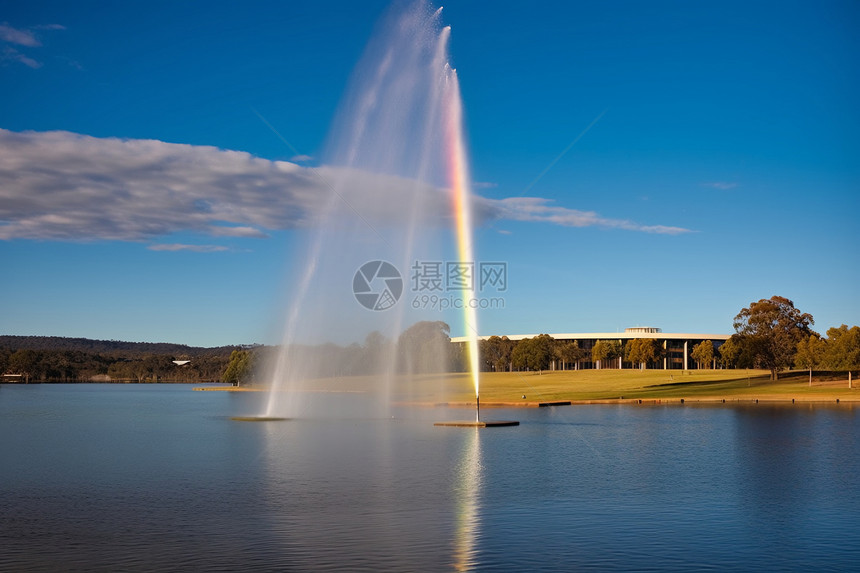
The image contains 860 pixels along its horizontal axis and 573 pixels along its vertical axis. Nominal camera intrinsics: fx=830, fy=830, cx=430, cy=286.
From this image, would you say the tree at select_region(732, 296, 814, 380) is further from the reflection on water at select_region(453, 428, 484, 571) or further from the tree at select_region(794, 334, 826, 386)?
the reflection on water at select_region(453, 428, 484, 571)

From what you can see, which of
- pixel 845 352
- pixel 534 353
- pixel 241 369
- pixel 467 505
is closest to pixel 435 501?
pixel 467 505

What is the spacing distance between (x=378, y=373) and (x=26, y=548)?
58.5m

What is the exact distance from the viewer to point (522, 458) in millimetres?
40406

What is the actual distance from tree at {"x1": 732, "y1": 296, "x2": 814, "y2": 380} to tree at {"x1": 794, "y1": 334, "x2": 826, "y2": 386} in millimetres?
8153

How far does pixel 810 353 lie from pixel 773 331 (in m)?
14.6

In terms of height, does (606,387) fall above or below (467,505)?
below

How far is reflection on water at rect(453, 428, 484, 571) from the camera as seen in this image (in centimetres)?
2058

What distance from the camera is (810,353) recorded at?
111 meters

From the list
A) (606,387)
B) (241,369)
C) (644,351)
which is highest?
(644,351)

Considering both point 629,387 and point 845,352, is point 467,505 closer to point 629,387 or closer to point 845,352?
point 845,352

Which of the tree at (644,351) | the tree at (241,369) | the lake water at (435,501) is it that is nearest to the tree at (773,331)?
the tree at (644,351)

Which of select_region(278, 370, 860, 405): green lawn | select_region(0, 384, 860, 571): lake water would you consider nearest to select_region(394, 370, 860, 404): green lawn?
select_region(278, 370, 860, 405): green lawn

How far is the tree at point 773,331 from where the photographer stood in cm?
12388

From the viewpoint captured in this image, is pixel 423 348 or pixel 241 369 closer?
pixel 423 348
